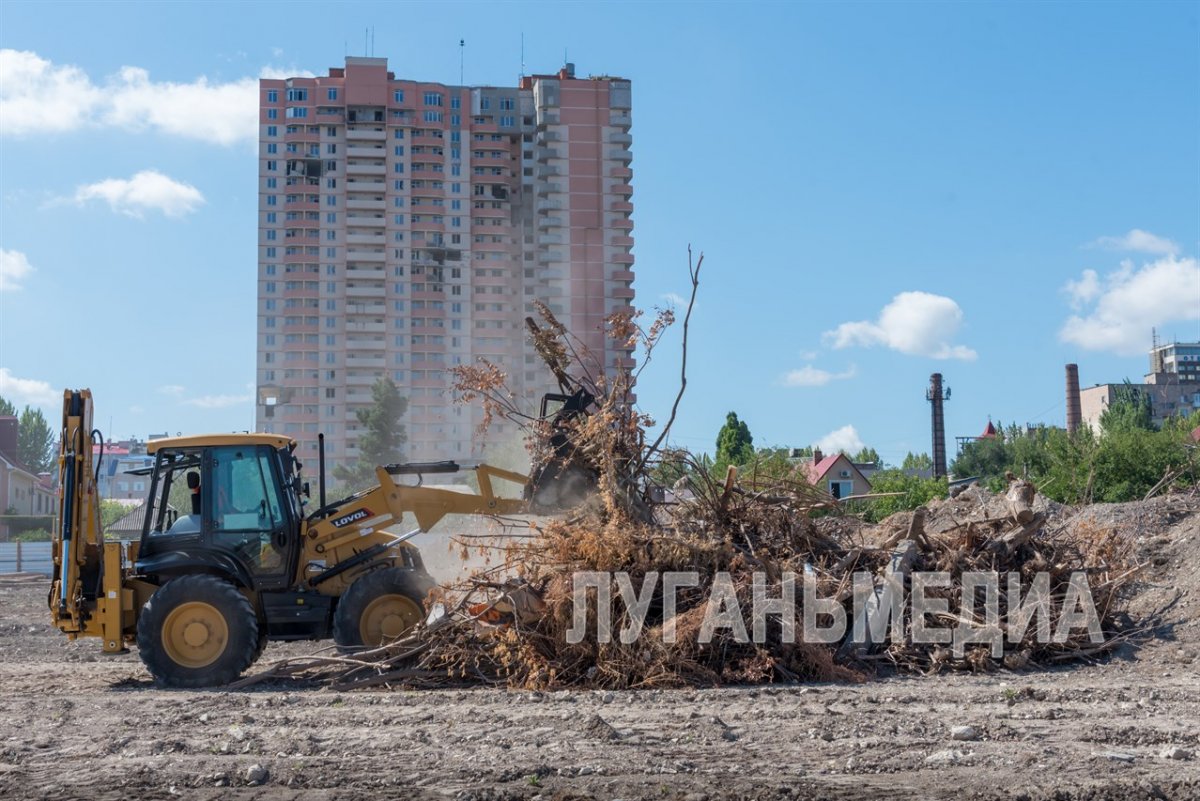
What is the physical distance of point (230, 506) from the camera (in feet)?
37.8

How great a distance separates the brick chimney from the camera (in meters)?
66.1

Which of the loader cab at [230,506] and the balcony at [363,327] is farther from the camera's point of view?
the balcony at [363,327]

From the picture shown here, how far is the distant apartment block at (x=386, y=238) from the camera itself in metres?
66.3

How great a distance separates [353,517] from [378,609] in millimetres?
1124

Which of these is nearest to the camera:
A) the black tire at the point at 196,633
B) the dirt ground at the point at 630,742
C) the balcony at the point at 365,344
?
the dirt ground at the point at 630,742

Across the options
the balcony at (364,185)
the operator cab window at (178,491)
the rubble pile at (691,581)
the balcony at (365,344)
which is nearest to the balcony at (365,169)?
the balcony at (364,185)

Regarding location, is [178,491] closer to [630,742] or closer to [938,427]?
[630,742]

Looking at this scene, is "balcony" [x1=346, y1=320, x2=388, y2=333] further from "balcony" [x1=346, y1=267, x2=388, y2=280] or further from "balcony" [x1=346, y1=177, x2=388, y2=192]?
"balcony" [x1=346, y1=177, x2=388, y2=192]

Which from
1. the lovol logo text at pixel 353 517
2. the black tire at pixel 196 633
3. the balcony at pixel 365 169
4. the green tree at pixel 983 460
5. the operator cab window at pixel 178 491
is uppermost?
the balcony at pixel 365 169

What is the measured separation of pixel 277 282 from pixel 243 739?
217 ft

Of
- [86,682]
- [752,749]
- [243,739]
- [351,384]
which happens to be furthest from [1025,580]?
[351,384]

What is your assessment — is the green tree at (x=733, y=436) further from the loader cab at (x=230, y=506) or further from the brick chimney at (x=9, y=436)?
the loader cab at (x=230, y=506)

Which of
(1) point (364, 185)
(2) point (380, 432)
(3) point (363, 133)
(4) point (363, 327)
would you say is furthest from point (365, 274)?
(2) point (380, 432)

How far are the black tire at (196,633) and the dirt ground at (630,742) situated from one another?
589 mm
